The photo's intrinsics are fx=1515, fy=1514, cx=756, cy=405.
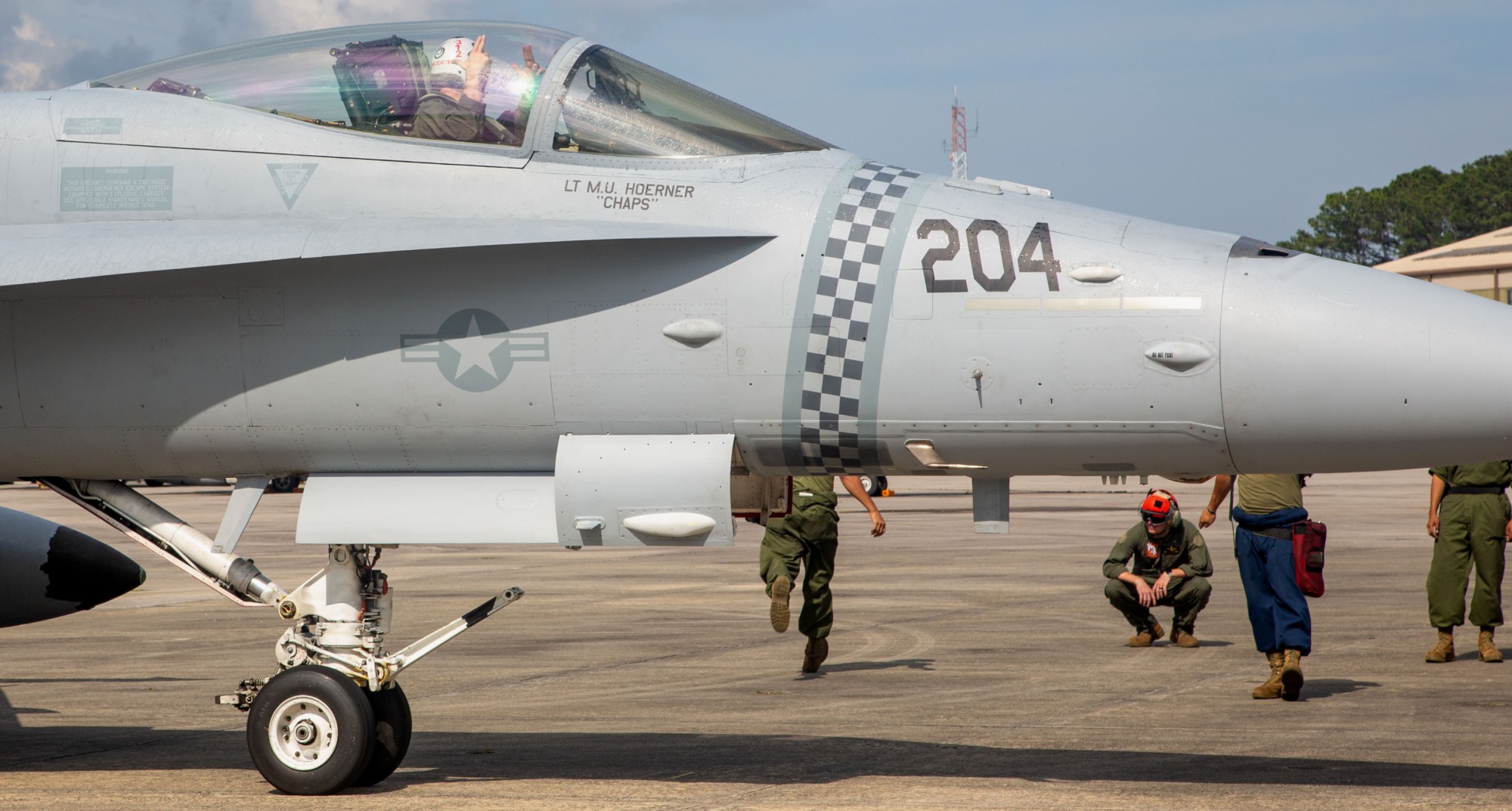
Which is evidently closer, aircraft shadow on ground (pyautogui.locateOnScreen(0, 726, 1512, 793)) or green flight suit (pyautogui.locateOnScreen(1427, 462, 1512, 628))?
aircraft shadow on ground (pyautogui.locateOnScreen(0, 726, 1512, 793))

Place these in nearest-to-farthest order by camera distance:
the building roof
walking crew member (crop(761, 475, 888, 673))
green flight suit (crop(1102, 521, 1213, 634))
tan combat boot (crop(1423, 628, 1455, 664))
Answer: walking crew member (crop(761, 475, 888, 673)), tan combat boot (crop(1423, 628, 1455, 664)), green flight suit (crop(1102, 521, 1213, 634)), the building roof

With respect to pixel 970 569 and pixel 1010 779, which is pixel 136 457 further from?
pixel 970 569

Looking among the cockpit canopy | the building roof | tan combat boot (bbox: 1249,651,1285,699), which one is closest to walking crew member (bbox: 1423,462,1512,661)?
tan combat boot (bbox: 1249,651,1285,699)

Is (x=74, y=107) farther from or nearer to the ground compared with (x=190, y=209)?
farther from the ground

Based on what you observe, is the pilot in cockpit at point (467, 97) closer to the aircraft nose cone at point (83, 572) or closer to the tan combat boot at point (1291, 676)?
the aircraft nose cone at point (83, 572)

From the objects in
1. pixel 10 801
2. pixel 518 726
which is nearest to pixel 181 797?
pixel 10 801

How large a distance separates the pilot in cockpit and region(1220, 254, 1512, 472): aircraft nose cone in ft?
9.83

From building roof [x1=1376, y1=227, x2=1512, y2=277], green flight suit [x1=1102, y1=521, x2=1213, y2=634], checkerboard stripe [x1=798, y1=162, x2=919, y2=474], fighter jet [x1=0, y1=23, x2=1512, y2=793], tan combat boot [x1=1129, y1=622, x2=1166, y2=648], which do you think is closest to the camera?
fighter jet [x1=0, y1=23, x2=1512, y2=793]

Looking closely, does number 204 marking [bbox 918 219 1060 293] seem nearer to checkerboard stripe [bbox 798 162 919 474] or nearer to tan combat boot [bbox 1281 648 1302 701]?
checkerboard stripe [bbox 798 162 919 474]

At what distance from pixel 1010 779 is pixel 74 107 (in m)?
5.17

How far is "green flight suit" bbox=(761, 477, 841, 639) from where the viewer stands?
10391mm

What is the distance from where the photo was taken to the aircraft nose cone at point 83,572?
28.7 ft

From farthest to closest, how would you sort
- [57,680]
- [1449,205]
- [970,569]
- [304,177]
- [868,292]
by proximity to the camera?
[1449,205] → [970,569] → [57,680] → [304,177] → [868,292]

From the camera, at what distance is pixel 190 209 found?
6.58m
